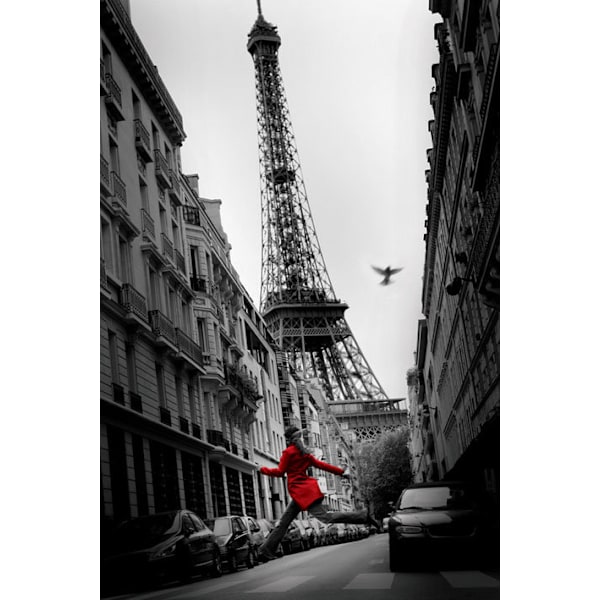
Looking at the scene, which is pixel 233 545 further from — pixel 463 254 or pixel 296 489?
pixel 463 254

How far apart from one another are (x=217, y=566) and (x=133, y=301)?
117cm

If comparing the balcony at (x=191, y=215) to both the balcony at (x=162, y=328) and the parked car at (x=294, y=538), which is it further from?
the parked car at (x=294, y=538)

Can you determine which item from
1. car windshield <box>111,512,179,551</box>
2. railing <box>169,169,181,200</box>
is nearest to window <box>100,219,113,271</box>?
railing <box>169,169,181,200</box>

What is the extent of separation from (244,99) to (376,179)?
0.78 m

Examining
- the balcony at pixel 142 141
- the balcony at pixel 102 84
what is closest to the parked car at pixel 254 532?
the balcony at pixel 142 141

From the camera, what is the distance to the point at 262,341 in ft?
12.7

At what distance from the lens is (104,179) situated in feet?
10.2

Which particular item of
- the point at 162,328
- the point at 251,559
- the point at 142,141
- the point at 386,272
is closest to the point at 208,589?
the point at 251,559

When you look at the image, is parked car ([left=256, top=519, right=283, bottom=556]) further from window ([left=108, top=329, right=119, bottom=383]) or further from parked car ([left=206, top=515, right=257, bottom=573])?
window ([left=108, top=329, right=119, bottom=383])

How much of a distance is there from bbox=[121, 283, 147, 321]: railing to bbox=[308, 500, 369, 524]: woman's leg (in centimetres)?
115

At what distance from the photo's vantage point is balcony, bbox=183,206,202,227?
3.43 m

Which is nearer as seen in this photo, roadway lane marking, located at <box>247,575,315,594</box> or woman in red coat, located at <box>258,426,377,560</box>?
roadway lane marking, located at <box>247,575,315,594</box>
